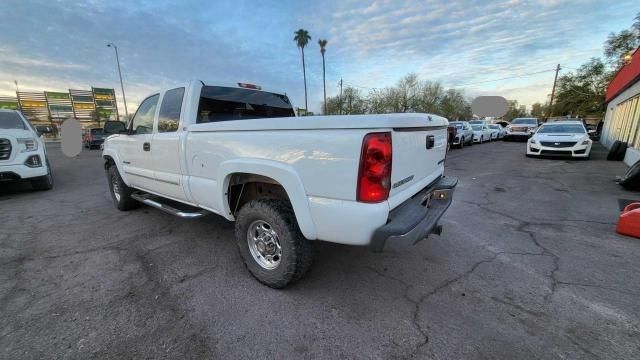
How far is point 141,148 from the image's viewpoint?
4.05m

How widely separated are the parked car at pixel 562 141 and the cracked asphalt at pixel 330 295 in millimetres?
7836

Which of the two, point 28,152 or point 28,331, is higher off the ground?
point 28,152

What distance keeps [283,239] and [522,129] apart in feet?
81.2

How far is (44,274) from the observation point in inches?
123

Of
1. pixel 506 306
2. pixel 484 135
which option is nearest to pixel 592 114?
pixel 484 135

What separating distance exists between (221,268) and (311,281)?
1058mm

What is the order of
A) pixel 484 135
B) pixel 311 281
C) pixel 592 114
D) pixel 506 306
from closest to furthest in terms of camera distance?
pixel 506 306 → pixel 311 281 → pixel 484 135 → pixel 592 114

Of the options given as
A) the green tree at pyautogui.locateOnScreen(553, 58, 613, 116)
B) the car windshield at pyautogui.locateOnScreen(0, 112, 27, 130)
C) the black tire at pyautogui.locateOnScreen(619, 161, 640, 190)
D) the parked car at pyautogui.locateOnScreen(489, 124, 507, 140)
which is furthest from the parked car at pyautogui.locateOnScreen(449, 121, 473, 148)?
the green tree at pyautogui.locateOnScreen(553, 58, 613, 116)

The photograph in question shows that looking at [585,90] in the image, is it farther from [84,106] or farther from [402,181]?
[84,106]

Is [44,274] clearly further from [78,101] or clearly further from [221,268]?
[78,101]

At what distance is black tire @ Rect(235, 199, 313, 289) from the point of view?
246 centimetres

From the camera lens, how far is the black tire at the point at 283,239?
2465 millimetres

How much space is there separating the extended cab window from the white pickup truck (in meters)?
0.01

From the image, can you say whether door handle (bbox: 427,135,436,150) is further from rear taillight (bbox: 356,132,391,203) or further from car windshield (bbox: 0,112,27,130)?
car windshield (bbox: 0,112,27,130)
